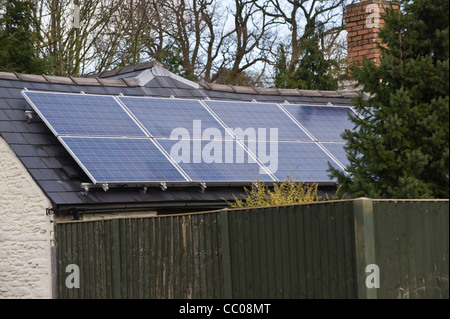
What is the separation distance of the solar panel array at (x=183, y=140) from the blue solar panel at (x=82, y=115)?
0.02 metres

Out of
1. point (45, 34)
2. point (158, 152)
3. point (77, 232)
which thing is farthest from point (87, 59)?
point (77, 232)

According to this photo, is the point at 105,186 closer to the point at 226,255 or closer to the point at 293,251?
the point at 226,255

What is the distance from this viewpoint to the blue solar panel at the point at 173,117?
17016 mm

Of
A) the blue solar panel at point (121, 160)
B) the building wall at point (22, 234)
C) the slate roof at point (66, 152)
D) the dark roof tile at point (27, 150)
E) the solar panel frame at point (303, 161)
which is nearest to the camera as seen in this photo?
the building wall at point (22, 234)

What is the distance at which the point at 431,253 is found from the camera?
29.9ft

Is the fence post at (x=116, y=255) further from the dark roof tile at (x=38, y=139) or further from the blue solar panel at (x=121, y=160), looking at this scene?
the dark roof tile at (x=38, y=139)

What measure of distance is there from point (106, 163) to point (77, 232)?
2.12 meters

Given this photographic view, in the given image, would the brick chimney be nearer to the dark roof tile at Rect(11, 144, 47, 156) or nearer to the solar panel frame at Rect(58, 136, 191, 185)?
the solar panel frame at Rect(58, 136, 191, 185)

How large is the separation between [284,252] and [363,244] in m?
1.30

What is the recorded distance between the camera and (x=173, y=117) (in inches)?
693

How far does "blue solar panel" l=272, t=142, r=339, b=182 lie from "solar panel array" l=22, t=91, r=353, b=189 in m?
0.02

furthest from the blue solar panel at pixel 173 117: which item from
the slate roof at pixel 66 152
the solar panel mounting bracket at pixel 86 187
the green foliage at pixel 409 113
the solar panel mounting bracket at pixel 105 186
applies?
the green foliage at pixel 409 113

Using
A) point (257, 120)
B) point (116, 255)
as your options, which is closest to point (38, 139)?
point (116, 255)
